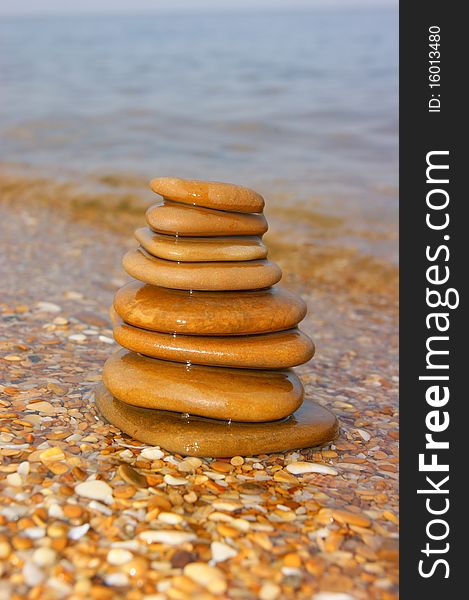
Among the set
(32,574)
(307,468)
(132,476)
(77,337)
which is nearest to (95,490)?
(132,476)

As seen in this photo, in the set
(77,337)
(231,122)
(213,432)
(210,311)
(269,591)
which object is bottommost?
(269,591)

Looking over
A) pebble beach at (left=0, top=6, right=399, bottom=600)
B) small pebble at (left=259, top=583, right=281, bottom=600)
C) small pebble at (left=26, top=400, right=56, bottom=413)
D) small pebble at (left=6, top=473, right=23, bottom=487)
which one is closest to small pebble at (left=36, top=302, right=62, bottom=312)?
pebble beach at (left=0, top=6, right=399, bottom=600)

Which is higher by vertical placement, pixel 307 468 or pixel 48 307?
pixel 48 307

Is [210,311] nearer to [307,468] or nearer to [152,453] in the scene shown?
[152,453]

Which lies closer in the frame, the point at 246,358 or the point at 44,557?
the point at 44,557

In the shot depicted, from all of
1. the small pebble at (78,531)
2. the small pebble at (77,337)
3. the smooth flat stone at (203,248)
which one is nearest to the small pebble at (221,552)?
the small pebble at (78,531)

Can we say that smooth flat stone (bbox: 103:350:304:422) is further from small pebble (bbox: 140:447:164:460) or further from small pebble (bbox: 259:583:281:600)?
small pebble (bbox: 259:583:281:600)
